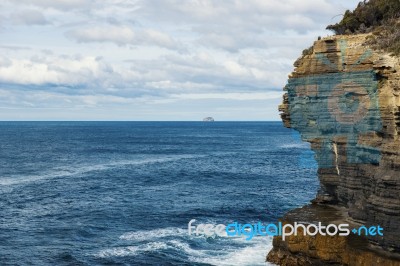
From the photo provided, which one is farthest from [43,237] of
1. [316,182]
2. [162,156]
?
[162,156]

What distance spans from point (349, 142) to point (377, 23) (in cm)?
1174

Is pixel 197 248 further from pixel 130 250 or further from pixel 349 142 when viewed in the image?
pixel 349 142

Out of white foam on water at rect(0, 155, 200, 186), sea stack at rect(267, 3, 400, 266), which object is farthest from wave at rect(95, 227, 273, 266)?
white foam on water at rect(0, 155, 200, 186)

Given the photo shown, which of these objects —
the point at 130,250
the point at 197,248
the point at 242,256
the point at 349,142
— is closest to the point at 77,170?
the point at 130,250

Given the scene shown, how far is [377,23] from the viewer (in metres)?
41.2

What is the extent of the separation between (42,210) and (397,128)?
4444 centimetres

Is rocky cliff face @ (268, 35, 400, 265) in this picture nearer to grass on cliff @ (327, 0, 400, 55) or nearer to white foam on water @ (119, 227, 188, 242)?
grass on cliff @ (327, 0, 400, 55)

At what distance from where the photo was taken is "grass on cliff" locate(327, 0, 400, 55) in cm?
3312

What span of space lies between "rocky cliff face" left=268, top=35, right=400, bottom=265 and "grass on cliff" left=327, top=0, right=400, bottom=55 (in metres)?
0.99

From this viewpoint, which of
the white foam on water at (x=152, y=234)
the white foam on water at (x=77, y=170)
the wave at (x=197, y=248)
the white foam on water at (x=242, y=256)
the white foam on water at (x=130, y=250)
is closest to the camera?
the white foam on water at (x=242, y=256)

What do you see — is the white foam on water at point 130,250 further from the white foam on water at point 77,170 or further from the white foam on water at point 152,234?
the white foam on water at point 77,170

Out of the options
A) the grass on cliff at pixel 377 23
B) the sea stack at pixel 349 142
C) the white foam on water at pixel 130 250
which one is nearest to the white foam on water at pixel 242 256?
the sea stack at pixel 349 142

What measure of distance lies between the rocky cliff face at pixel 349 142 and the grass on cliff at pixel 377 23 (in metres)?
0.99

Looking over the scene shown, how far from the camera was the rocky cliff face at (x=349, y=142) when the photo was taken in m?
30.5
